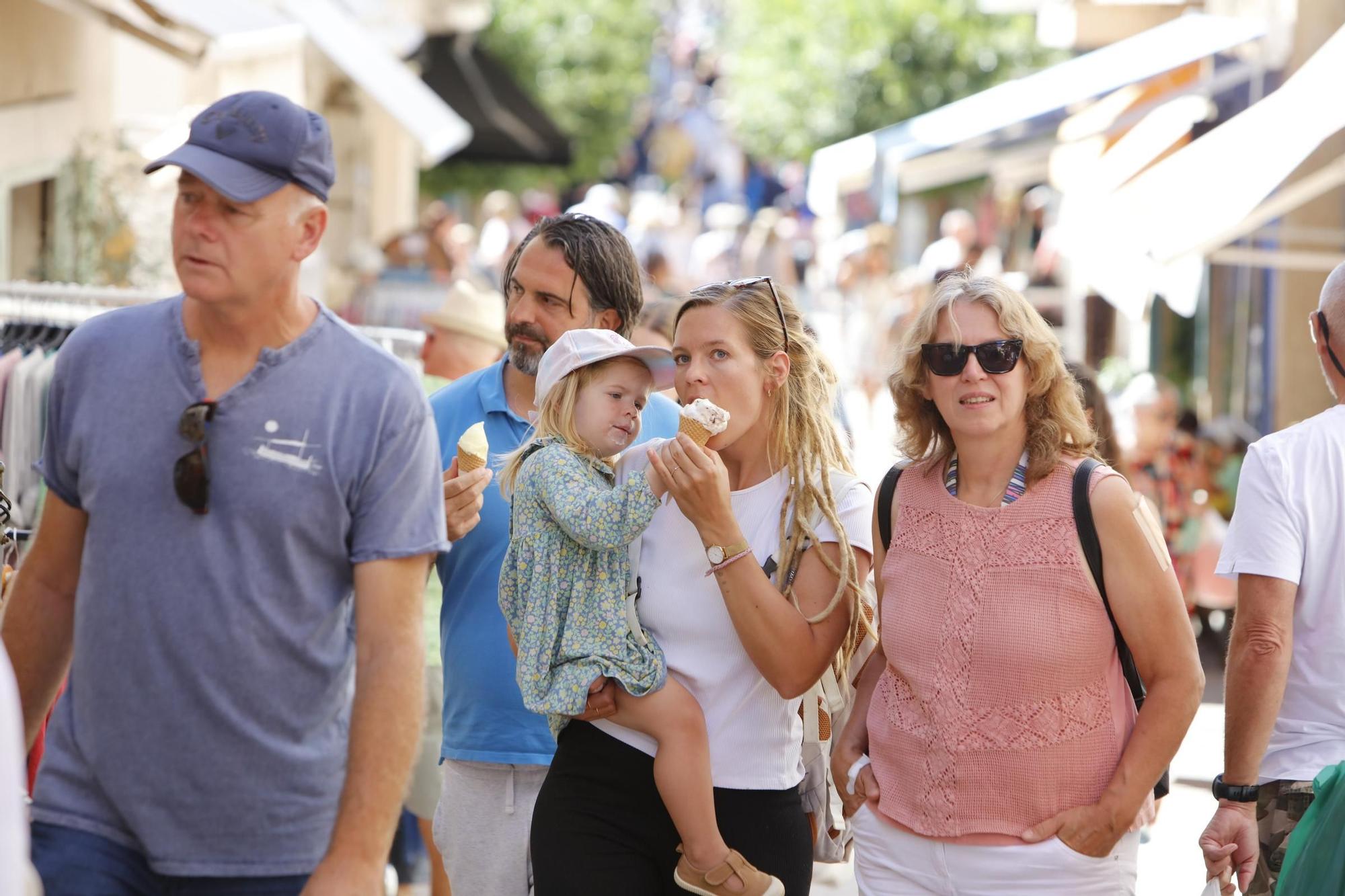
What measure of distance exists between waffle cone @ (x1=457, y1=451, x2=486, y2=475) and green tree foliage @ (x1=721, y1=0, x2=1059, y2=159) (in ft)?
73.2

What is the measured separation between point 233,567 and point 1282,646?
2.28 m

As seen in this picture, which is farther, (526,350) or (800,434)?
(526,350)

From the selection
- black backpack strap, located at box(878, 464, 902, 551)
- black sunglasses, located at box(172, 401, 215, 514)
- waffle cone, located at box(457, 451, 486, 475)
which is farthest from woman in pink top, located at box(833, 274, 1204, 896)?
black sunglasses, located at box(172, 401, 215, 514)

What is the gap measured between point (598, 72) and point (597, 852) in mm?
26862

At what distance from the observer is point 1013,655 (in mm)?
3348

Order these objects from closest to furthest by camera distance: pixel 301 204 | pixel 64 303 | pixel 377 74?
pixel 301 204
pixel 64 303
pixel 377 74

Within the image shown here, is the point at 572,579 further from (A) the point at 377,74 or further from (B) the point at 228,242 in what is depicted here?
(A) the point at 377,74

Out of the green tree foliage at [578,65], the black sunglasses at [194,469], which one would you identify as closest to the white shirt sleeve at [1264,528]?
the black sunglasses at [194,469]

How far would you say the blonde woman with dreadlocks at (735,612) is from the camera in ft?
11.2

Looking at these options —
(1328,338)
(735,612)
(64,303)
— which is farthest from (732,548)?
(64,303)

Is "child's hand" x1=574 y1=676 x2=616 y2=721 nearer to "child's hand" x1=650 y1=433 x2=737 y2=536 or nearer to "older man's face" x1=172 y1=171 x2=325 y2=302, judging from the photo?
"child's hand" x1=650 y1=433 x2=737 y2=536

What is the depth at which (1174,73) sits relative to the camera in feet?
43.7

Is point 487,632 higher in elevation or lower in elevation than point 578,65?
lower

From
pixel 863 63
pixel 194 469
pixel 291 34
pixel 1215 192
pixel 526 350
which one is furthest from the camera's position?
pixel 863 63
